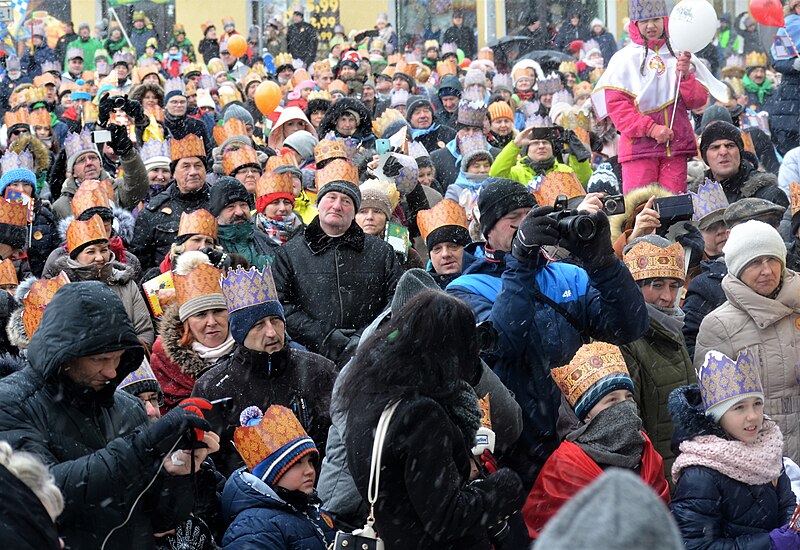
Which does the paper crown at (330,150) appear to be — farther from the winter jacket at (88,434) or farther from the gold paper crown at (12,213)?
the winter jacket at (88,434)

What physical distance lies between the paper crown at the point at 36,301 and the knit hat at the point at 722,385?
9.08ft

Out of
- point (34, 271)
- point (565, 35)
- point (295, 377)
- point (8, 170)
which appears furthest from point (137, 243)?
point (565, 35)

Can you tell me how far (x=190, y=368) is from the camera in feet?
18.2

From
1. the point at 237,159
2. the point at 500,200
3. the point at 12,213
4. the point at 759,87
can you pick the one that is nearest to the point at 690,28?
the point at 237,159

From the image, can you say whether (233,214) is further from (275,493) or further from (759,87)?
(759,87)

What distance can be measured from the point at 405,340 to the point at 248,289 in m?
1.86

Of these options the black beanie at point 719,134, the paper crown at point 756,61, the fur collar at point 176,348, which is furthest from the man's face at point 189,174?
the paper crown at point 756,61

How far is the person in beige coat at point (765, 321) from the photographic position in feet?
17.4

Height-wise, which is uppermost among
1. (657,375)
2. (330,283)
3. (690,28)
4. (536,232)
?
(690,28)

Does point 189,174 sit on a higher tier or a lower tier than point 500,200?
lower

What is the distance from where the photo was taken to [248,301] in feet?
17.1

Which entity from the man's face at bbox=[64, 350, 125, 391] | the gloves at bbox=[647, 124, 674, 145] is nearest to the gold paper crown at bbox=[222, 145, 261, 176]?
the gloves at bbox=[647, 124, 674, 145]

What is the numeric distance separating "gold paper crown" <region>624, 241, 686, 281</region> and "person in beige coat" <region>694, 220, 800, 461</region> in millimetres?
223

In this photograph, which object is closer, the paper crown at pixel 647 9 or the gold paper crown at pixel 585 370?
the gold paper crown at pixel 585 370
